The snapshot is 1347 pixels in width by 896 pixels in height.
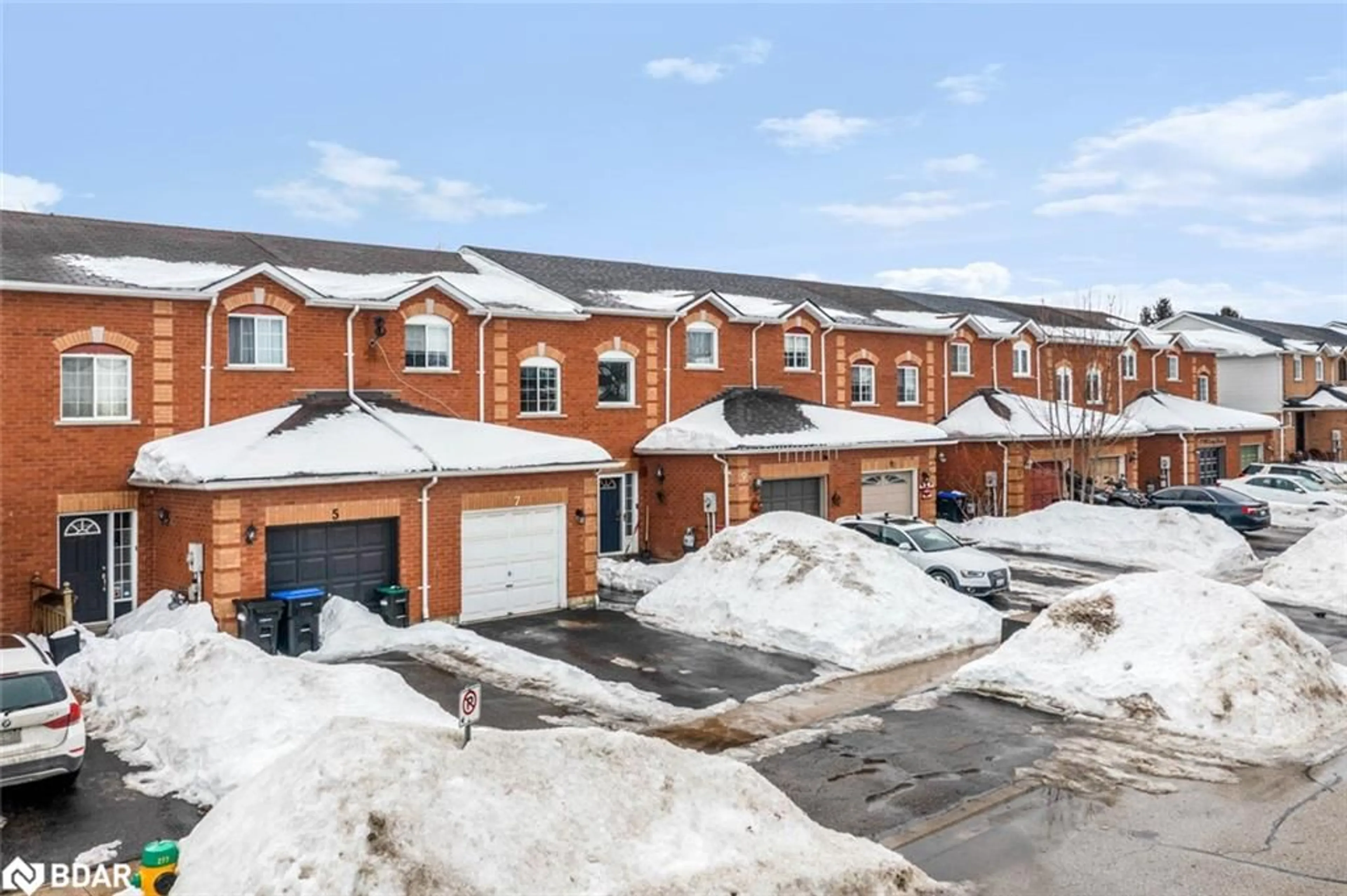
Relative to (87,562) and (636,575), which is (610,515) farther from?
(87,562)

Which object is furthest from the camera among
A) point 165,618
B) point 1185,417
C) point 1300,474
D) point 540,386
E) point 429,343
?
point 1185,417

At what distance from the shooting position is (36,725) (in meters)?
9.84

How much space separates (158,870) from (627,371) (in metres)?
21.2

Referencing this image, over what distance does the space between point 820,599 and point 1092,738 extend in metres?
6.27

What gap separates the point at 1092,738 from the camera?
41.0ft

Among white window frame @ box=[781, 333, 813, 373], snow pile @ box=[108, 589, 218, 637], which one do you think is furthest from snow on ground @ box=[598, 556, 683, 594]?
snow pile @ box=[108, 589, 218, 637]

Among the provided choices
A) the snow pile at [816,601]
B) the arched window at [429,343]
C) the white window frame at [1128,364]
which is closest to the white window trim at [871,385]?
the snow pile at [816,601]

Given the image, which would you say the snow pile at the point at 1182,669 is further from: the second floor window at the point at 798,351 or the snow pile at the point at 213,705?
the second floor window at the point at 798,351

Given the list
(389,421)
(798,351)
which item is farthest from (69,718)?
(798,351)

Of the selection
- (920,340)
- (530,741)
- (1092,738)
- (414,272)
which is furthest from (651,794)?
(920,340)

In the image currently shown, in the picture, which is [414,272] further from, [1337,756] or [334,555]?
[1337,756]

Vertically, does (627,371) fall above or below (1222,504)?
above

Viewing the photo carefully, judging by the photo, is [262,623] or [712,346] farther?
[712,346]

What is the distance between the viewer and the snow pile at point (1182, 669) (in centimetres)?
1263
